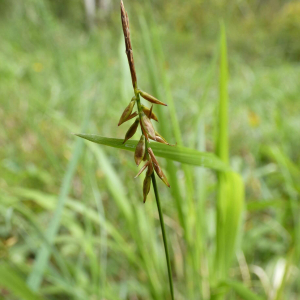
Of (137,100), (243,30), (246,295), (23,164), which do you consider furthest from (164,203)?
(243,30)

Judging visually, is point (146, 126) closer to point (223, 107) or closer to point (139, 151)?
point (139, 151)

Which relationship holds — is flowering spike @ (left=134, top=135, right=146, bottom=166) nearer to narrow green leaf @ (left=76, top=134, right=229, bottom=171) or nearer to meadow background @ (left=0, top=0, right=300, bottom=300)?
narrow green leaf @ (left=76, top=134, right=229, bottom=171)

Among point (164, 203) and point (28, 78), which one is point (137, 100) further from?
point (28, 78)

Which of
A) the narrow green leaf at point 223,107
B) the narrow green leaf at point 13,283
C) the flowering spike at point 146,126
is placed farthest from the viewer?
the narrow green leaf at point 223,107

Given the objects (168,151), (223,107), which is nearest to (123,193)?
(223,107)

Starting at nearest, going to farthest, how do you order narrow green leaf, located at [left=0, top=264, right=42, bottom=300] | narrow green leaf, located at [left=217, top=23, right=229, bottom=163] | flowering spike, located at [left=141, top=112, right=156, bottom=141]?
1. flowering spike, located at [left=141, top=112, right=156, bottom=141]
2. narrow green leaf, located at [left=0, top=264, right=42, bottom=300]
3. narrow green leaf, located at [left=217, top=23, right=229, bottom=163]

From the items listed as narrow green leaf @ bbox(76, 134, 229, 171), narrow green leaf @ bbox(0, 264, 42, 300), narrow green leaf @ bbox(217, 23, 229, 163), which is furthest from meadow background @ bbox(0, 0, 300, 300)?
narrow green leaf @ bbox(76, 134, 229, 171)

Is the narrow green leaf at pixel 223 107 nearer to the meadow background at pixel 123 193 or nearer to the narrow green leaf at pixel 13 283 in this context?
the meadow background at pixel 123 193

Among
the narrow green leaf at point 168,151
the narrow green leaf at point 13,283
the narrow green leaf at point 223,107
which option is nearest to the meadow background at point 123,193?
the narrow green leaf at point 13,283
